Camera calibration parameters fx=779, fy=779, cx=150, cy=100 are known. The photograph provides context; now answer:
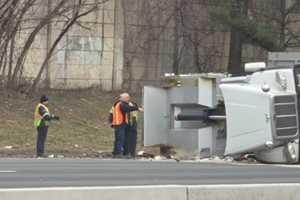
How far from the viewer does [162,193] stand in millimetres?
8680

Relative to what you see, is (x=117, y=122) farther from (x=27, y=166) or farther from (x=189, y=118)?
(x=27, y=166)

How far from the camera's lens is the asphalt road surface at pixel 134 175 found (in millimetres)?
10695

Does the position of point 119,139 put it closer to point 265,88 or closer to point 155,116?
point 155,116

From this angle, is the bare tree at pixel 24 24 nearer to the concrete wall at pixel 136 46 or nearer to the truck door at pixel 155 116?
the concrete wall at pixel 136 46

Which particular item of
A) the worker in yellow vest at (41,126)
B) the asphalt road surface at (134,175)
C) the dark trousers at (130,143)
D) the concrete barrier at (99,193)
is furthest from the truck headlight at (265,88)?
the concrete barrier at (99,193)

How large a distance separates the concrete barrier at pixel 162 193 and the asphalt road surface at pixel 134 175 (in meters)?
1.60

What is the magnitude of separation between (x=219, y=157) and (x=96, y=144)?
21.9 feet

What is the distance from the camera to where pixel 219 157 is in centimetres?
1700

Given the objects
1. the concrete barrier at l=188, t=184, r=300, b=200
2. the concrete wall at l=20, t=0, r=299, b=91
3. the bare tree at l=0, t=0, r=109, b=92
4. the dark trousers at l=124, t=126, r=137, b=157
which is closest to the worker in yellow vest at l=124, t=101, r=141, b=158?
the dark trousers at l=124, t=126, r=137, b=157

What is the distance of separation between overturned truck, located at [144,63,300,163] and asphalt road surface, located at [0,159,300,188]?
0.78 m

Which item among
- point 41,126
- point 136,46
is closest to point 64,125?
point 41,126

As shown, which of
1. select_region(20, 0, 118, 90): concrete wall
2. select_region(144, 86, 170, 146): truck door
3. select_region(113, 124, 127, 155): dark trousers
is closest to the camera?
select_region(144, 86, 170, 146): truck door

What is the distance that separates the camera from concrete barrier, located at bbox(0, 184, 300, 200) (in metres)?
8.17

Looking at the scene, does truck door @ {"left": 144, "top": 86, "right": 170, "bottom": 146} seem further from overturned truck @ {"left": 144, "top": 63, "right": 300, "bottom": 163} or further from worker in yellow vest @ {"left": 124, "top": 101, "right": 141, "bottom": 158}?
worker in yellow vest @ {"left": 124, "top": 101, "right": 141, "bottom": 158}
